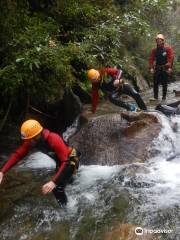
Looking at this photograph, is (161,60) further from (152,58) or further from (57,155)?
(57,155)

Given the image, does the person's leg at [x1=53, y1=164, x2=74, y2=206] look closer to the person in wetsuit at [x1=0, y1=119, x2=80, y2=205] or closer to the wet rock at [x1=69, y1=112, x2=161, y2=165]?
the person in wetsuit at [x1=0, y1=119, x2=80, y2=205]

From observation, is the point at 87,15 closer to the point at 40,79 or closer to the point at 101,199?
the point at 40,79

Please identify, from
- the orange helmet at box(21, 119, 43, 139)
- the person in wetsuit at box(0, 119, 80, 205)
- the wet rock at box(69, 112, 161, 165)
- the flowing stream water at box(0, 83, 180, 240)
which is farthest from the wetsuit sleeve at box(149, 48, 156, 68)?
the orange helmet at box(21, 119, 43, 139)

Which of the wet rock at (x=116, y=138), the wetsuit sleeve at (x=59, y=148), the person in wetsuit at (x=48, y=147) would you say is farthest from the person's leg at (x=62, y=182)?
the wet rock at (x=116, y=138)

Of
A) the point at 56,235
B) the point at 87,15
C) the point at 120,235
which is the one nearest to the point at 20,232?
the point at 56,235

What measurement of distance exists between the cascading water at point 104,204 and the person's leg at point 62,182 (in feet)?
0.52

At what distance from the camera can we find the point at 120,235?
543cm

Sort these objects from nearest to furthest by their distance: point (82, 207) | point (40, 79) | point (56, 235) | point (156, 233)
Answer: point (156, 233) → point (56, 235) → point (82, 207) → point (40, 79)

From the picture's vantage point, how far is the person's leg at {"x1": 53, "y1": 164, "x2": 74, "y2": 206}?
5.78 meters

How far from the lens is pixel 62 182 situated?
5.95 meters

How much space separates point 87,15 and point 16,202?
233 inches

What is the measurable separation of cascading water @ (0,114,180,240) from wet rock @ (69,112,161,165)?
25 cm

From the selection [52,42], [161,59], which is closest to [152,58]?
[161,59]

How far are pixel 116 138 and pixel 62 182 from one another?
2.98 meters
